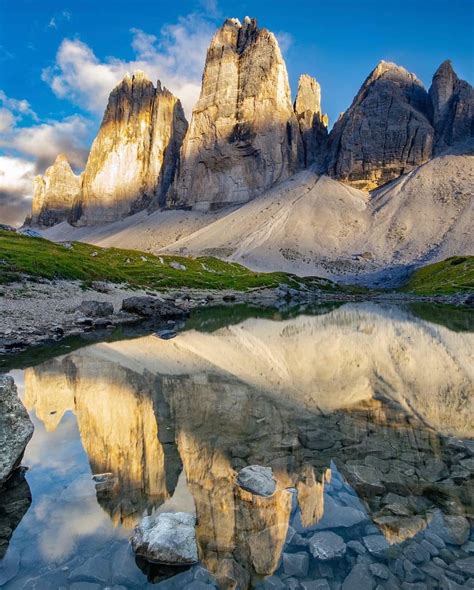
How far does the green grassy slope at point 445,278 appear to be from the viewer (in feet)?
257

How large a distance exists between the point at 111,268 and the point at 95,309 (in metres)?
32.0

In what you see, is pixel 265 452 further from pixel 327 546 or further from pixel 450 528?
pixel 450 528

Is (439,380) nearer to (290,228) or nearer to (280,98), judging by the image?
(290,228)

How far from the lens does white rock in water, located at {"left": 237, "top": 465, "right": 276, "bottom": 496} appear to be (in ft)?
24.4

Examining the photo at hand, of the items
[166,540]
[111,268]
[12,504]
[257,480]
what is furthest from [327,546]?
[111,268]

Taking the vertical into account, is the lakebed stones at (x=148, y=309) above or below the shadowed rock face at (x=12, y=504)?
above

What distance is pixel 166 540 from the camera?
5750mm

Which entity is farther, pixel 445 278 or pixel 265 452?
pixel 445 278

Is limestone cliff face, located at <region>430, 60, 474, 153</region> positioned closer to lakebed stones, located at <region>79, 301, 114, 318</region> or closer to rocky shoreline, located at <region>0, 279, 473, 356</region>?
rocky shoreline, located at <region>0, 279, 473, 356</region>

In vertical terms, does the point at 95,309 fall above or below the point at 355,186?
below

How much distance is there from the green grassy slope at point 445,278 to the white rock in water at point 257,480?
7722 cm

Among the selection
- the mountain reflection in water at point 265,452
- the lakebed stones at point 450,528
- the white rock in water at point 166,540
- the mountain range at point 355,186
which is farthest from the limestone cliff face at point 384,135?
the white rock in water at point 166,540

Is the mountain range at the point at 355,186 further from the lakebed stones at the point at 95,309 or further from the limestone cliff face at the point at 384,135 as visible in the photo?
the lakebed stones at the point at 95,309

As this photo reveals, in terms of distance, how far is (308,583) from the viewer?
206 inches
